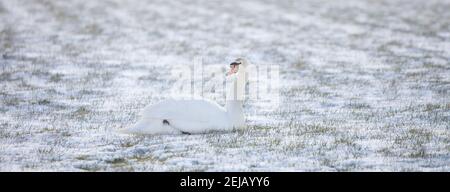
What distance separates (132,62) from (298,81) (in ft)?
18.3

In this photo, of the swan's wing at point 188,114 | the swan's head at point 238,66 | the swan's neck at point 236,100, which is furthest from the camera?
the swan's head at point 238,66

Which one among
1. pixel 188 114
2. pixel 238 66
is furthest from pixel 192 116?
pixel 238 66

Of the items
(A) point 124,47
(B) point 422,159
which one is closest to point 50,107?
(B) point 422,159

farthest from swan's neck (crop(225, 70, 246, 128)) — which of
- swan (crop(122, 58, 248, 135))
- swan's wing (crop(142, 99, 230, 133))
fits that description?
Result: swan's wing (crop(142, 99, 230, 133))

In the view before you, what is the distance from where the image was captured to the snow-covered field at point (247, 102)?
917cm

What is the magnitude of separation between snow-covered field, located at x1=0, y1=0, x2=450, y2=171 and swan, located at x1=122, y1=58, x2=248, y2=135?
189mm

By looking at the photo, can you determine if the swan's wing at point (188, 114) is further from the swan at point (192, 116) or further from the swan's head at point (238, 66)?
the swan's head at point (238, 66)

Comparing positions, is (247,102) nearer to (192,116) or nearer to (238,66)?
(238,66)

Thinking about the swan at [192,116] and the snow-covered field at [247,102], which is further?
the swan at [192,116]

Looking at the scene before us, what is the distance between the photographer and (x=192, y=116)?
403 inches

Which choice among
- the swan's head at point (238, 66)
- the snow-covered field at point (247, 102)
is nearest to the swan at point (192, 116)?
the swan's head at point (238, 66)

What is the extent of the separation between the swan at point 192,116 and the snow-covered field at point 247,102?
19 cm
